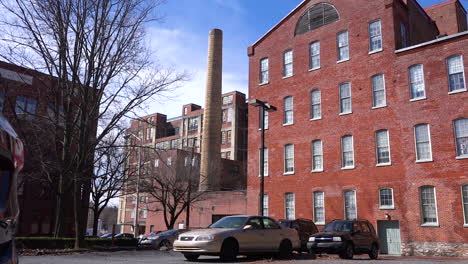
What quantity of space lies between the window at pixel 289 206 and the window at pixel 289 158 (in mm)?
1739

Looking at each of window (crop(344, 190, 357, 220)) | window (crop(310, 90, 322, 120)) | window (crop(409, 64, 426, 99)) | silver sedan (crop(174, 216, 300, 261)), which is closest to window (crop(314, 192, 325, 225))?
window (crop(344, 190, 357, 220))

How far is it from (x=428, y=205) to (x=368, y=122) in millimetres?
6277

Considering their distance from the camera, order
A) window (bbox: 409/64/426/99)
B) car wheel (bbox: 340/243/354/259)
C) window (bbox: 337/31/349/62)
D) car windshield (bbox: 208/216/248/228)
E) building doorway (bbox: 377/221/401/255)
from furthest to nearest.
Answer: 1. window (bbox: 337/31/349/62)
2. window (bbox: 409/64/426/99)
3. building doorway (bbox: 377/221/401/255)
4. car wheel (bbox: 340/243/354/259)
5. car windshield (bbox: 208/216/248/228)

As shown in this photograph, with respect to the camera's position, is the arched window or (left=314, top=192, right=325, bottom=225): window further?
the arched window

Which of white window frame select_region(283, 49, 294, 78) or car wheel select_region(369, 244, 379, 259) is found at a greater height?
white window frame select_region(283, 49, 294, 78)

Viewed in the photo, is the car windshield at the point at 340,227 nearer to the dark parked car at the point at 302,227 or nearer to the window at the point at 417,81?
the dark parked car at the point at 302,227

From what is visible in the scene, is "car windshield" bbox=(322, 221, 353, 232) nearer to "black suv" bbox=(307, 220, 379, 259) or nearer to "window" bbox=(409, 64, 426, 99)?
"black suv" bbox=(307, 220, 379, 259)

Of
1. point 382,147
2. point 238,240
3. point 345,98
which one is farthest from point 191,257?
point 345,98

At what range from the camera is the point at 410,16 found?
30.9 metres

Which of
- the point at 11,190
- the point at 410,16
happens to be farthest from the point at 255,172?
the point at 11,190

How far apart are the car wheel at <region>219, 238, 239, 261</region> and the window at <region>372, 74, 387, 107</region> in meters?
18.3

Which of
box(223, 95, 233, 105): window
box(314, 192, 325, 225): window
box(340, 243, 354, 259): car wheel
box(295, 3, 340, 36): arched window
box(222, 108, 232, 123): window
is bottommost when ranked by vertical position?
box(340, 243, 354, 259): car wheel

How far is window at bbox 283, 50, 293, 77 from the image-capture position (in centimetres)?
3319

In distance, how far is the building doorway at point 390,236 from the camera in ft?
83.8
